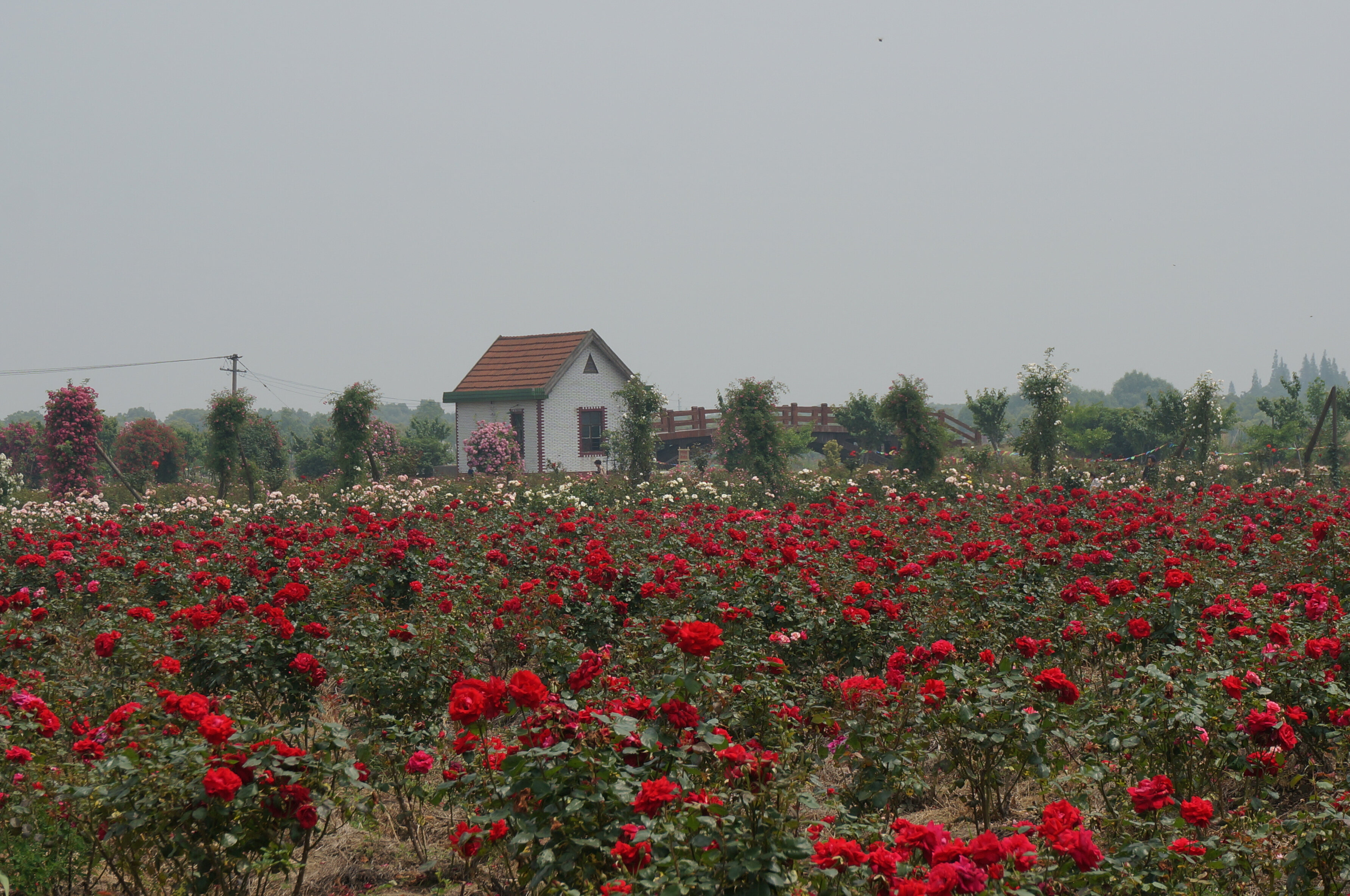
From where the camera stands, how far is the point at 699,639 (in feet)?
9.32

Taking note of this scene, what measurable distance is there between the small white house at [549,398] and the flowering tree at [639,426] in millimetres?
7590

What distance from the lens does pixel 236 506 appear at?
17797mm

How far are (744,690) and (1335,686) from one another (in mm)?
2581

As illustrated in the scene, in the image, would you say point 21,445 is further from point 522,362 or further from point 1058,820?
point 1058,820

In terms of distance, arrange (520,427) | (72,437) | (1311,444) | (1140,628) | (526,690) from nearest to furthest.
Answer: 1. (526,690)
2. (1140,628)
3. (1311,444)
4. (72,437)
5. (520,427)

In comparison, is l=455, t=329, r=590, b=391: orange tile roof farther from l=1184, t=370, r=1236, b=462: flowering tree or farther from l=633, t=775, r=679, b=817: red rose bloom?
l=633, t=775, r=679, b=817: red rose bloom

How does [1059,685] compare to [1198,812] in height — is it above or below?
above

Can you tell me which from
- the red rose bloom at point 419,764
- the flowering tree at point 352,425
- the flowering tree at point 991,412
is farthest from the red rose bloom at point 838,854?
the flowering tree at point 991,412

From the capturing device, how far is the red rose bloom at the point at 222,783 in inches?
102

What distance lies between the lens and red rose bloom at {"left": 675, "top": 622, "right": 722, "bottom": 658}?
9.30 feet

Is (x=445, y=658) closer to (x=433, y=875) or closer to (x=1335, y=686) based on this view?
(x=433, y=875)

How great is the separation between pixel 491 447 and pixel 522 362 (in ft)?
15.9

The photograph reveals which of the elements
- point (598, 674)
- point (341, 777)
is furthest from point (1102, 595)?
point (341, 777)

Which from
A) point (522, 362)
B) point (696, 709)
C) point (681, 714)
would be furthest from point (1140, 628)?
point (522, 362)
